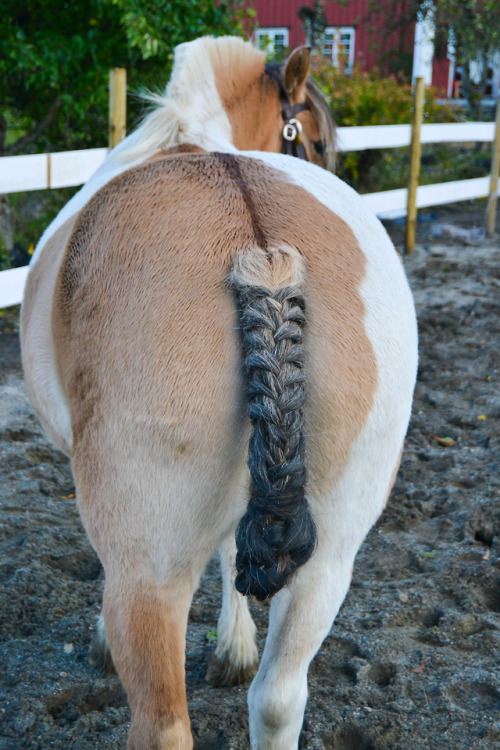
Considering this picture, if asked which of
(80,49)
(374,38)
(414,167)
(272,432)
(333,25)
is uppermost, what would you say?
(333,25)

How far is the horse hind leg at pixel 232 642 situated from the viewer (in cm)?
217

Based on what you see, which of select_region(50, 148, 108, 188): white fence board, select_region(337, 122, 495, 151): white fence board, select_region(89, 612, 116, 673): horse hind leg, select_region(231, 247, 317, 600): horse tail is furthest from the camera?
select_region(337, 122, 495, 151): white fence board

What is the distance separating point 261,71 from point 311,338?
7.31 ft

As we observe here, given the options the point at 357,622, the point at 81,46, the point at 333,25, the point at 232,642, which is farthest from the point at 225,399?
the point at 333,25

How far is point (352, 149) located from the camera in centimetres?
735

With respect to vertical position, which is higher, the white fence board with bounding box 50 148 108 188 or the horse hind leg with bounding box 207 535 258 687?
the white fence board with bounding box 50 148 108 188

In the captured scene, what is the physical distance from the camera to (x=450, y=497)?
3188mm

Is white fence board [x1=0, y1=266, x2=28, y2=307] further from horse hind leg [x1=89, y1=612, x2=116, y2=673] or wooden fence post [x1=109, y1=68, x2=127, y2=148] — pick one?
horse hind leg [x1=89, y1=612, x2=116, y2=673]

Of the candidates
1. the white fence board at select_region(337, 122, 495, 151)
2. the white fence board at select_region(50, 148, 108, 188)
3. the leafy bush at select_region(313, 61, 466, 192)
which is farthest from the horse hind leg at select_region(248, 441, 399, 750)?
the leafy bush at select_region(313, 61, 466, 192)

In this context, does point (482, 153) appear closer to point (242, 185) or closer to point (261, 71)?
point (261, 71)

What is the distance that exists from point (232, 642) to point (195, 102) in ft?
6.30

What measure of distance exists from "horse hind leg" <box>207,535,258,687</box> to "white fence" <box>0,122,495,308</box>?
8.16 feet

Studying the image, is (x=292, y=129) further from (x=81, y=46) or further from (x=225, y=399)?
(x=81, y=46)

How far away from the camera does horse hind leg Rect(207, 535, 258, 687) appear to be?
217 cm
